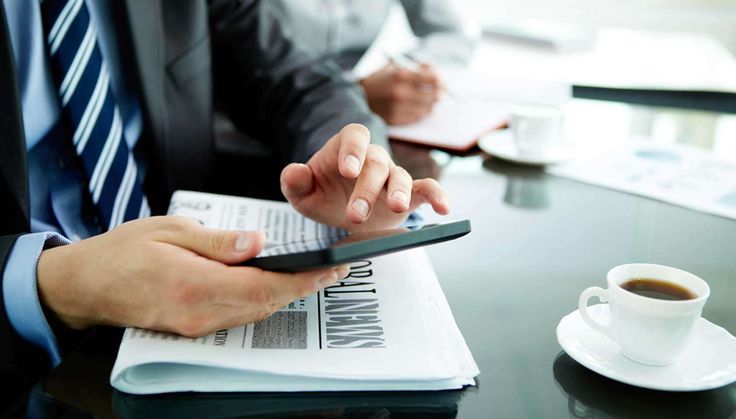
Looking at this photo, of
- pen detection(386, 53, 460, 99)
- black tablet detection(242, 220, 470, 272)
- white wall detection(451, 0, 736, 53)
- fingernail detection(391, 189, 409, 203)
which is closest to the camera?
black tablet detection(242, 220, 470, 272)

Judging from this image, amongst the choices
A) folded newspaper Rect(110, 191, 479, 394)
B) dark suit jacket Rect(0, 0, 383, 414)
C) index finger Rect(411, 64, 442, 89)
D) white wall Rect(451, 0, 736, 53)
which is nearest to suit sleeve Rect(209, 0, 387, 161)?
dark suit jacket Rect(0, 0, 383, 414)

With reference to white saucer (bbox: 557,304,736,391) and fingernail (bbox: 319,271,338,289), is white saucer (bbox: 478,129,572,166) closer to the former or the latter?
white saucer (bbox: 557,304,736,391)

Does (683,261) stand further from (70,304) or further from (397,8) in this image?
(397,8)

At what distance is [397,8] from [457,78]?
0.78m

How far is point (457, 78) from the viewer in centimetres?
147

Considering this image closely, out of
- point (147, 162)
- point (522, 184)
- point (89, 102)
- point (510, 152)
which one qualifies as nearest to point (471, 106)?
point (510, 152)

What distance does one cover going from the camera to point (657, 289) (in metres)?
0.62

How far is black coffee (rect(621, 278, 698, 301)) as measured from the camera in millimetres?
602

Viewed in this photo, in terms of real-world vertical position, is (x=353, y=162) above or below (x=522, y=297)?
above

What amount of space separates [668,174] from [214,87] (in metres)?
0.78

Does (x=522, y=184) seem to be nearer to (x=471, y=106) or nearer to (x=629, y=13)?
(x=471, y=106)

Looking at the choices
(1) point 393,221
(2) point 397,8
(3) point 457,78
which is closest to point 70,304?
(1) point 393,221

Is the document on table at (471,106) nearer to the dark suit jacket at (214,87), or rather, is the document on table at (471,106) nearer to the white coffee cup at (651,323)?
the dark suit jacket at (214,87)

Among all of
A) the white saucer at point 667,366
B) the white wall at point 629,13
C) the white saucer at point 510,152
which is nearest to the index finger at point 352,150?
the white saucer at point 667,366
